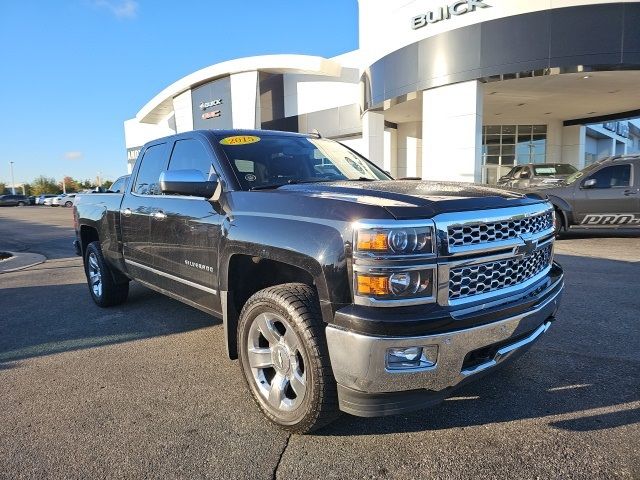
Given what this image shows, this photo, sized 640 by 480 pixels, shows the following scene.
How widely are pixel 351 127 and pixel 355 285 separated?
76.1 feet

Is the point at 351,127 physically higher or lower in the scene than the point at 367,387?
higher

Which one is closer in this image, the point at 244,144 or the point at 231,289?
the point at 231,289

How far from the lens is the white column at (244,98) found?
2911cm

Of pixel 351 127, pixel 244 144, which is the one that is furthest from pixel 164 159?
pixel 351 127

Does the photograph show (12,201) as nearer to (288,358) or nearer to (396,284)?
(288,358)

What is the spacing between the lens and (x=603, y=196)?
1010cm

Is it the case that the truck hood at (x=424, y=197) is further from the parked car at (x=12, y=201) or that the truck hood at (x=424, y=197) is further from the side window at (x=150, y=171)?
the parked car at (x=12, y=201)

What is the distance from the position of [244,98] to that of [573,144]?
19.4 metres

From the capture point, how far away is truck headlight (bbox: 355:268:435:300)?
7.31 ft

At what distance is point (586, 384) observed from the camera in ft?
10.7

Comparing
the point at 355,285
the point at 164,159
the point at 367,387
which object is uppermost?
the point at 164,159

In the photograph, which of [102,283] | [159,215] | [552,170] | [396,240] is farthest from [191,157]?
[552,170]

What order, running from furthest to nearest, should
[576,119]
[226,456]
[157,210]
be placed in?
[576,119] → [157,210] → [226,456]

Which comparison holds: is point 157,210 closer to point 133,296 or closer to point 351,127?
point 133,296
